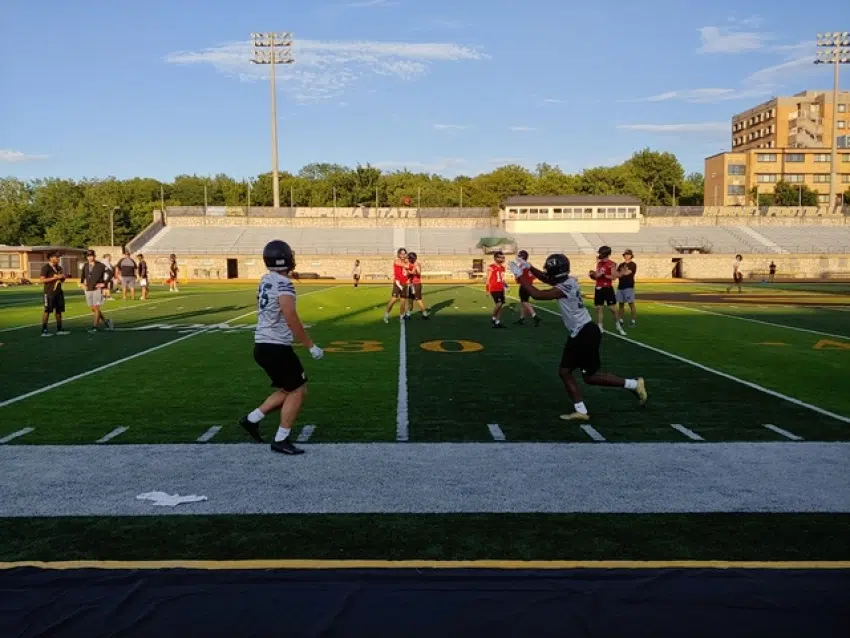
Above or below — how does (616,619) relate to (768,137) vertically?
below

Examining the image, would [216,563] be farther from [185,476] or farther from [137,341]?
[137,341]

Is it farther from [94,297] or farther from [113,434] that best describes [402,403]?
[94,297]

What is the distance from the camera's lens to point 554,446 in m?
6.92

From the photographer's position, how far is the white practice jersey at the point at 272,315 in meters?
A: 6.44

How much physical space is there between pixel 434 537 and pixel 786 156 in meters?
111

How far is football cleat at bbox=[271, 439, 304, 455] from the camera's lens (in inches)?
261

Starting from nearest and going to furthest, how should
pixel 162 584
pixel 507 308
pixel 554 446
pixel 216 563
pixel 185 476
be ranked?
1. pixel 162 584
2. pixel 216 563
3. pixel 185 476
4. pixel 554 446
5. pixel 507 308

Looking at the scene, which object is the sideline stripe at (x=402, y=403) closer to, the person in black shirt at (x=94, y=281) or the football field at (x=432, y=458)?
the football field at (x=432, y=458)

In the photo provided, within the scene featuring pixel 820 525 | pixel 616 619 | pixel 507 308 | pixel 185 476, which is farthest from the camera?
pixel 507 308

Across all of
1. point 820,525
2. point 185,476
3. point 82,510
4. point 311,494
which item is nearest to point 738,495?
point 820,525

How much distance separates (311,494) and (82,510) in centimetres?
160

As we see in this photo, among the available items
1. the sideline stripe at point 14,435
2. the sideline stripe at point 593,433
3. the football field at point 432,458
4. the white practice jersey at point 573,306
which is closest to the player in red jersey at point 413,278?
the football field at point 432,458

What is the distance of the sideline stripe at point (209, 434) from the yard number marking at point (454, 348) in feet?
22.1

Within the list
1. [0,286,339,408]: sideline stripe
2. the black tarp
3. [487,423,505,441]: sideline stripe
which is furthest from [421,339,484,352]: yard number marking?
the black tarp
